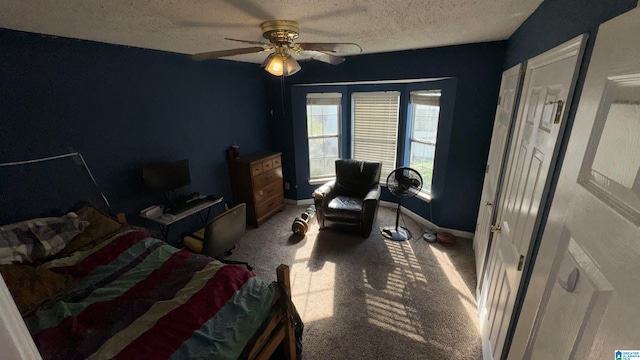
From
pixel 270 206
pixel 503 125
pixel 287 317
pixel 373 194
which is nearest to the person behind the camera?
pixel 287 317

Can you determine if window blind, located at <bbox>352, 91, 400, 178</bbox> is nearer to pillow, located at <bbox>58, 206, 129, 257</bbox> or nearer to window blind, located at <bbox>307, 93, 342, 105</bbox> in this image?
window blind, located at <bbox>307, 93, 342, 105</bbox>

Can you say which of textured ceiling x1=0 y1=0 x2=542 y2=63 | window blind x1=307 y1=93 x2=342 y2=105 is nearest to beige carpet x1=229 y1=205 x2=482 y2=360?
window blind x1=307 y1=93 x2=342 y2=105

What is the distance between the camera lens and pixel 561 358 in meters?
0.73

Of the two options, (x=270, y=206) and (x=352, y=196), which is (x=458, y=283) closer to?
(x=352, y=196)

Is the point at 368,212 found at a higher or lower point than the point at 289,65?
lower

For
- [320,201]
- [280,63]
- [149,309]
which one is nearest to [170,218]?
[149,309]

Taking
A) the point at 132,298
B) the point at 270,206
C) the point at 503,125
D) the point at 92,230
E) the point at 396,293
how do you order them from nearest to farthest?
1. the point at 132,298
2. the point at 92,230
3. the point at 503,125
4. the point at 396,293
5. the point at 270,206

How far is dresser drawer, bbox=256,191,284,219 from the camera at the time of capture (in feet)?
12.3

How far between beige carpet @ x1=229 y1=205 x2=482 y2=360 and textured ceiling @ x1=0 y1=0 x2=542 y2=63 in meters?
2.34

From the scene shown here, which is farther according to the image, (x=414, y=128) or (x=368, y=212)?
(x=414, y=128)

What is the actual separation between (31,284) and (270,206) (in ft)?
8.69

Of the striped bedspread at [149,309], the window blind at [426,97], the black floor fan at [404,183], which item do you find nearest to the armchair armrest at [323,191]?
the black floor fan at [404,183]

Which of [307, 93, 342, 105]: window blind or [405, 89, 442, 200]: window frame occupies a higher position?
[307, 93, 342, 105]: window blind

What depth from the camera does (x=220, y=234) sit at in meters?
2.28
